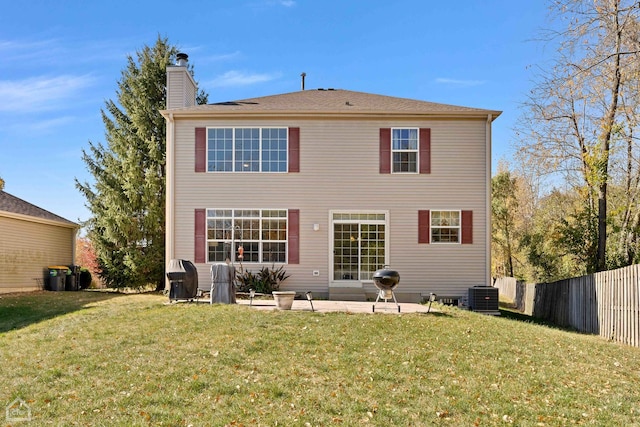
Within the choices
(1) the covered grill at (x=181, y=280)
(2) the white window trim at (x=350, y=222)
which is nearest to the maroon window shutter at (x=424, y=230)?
(2) the white window trim at (x=350, y=222)

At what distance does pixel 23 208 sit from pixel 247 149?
9.62 metres

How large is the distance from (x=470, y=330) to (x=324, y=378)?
12.5 ft

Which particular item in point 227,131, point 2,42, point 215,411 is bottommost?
point 215,411

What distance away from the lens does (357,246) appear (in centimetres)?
1450

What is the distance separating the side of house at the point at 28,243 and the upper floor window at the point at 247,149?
7.59 metres

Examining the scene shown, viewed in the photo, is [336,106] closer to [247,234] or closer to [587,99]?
[247,234]

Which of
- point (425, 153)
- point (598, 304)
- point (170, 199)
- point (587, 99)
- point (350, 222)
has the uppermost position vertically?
point (587, 99)

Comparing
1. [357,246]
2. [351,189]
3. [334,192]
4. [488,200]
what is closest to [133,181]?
[334,192]

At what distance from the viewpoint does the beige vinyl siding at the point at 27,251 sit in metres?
16.2

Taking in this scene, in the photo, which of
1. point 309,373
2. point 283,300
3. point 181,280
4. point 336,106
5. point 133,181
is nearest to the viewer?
point 309,373

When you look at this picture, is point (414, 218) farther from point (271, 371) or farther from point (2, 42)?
point (2, 42)

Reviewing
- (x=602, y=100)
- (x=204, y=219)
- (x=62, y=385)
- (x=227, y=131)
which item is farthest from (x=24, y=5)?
(x=602, y=100)

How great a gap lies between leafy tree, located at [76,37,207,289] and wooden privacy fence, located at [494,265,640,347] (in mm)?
13466

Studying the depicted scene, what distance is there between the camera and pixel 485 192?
14.5 metres
